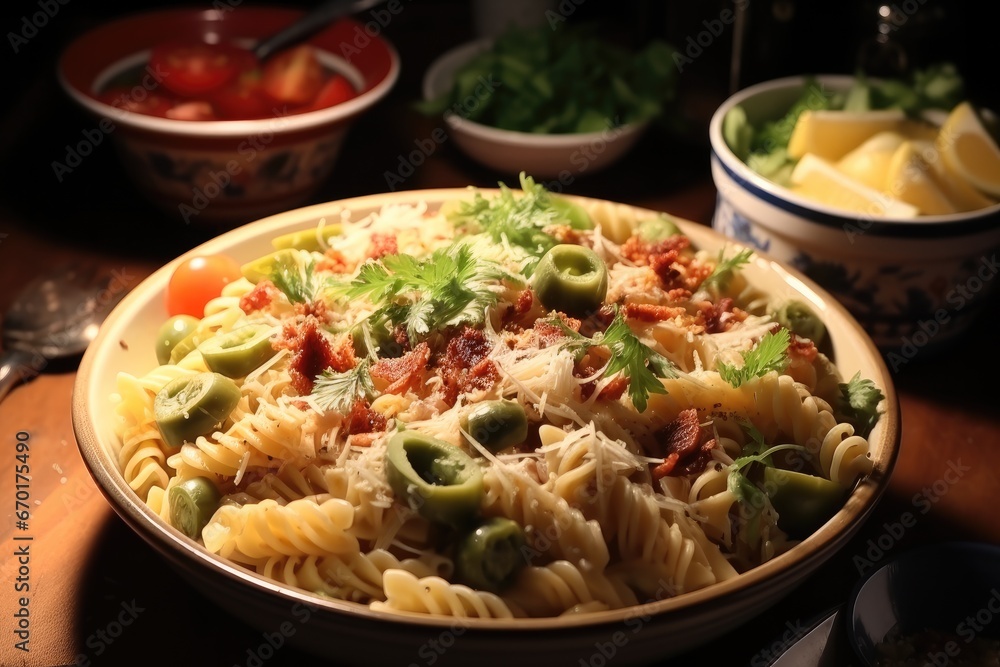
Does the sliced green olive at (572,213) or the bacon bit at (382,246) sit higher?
the bacon bit at (382,246)

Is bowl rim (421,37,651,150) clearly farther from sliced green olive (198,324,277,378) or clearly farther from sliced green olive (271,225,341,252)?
sliced green olive (198,324,277,378)

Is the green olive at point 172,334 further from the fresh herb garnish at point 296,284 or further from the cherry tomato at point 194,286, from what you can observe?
the fresh herb garnish at point 296,284

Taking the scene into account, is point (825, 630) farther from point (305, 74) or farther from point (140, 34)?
point (140, 34)

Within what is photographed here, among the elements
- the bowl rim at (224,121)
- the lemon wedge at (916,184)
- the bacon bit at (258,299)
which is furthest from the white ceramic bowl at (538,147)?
the bacon bit at (258,299)

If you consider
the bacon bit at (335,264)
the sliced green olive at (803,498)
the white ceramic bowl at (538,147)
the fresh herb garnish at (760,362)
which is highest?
the fresh herb garnish at (760,362)

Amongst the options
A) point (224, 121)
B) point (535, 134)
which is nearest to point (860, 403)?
point (535, 134)

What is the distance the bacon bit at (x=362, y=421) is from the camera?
224 centimetres

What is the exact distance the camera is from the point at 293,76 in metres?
4.38

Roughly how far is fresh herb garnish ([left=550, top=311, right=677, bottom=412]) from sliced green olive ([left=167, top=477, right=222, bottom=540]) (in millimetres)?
914

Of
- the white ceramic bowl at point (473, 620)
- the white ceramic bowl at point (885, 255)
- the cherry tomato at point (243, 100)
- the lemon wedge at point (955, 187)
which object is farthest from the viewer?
the cherry tomato at point (243, 100)

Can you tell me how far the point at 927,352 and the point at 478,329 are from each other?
75.3 inches

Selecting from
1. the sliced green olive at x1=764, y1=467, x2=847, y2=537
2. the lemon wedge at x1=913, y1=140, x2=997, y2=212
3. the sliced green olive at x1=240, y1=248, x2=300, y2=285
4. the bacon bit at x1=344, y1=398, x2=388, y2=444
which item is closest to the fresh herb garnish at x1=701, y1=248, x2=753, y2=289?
the sliced green olive at x1=764, y1=467, x2=847, y2=537

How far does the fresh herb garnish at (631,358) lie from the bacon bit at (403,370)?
35cm

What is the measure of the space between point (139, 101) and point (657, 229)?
2.50 m
